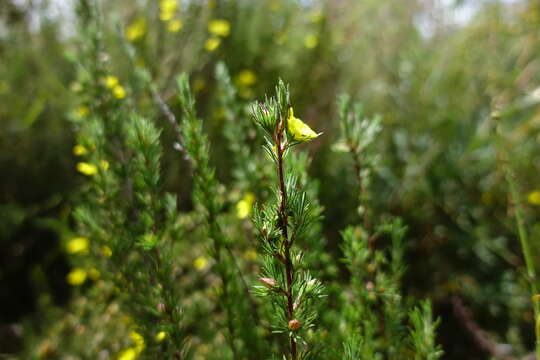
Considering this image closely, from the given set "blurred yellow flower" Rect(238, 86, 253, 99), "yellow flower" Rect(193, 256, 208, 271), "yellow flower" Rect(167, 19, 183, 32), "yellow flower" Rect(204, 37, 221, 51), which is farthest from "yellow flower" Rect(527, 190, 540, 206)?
"yellow flower" Rect(167, 19, 183, 32)

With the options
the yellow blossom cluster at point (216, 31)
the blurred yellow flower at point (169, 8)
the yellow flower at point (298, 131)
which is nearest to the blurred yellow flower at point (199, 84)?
the yellow blossom cluster at point (216, 31)

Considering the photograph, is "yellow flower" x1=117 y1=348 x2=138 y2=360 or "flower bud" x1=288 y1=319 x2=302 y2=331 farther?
"yellow flower" x1=117 y1=348 x2=138 y2=360

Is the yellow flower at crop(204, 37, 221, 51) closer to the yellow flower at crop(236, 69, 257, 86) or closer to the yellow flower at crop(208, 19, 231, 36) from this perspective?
the yellow flower at crop(208, 19, 231, 36)

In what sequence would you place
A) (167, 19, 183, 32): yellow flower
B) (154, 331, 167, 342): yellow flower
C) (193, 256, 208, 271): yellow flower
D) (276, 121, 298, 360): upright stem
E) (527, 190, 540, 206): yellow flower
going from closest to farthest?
(276, 121, 298, 360): upright stem → (154, 331, 167, 342): yellow flower → (193, 256, 208, 271): yellow flower → (527, 190, 540, 206): yellow flower → (167, 19, 183, 32): yellow flower

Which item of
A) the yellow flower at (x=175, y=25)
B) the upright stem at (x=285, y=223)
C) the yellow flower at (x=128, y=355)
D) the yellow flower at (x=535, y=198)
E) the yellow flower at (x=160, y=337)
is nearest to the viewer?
the upright stem at (x=285, y=223)

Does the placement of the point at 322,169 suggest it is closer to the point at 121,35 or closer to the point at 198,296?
the point at 198,296

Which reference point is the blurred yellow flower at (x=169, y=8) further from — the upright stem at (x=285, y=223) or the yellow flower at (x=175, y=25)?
the upright stem at (x=285, y=223)

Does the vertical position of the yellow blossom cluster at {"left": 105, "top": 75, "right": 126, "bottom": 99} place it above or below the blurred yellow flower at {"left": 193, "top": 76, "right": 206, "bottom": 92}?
below

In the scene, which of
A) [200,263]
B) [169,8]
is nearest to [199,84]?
[169,8]
